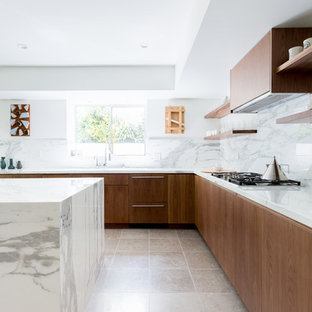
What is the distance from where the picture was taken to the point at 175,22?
2678mm

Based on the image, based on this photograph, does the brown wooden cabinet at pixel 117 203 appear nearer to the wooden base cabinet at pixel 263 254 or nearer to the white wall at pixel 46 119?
the white wall at pixel 46 119

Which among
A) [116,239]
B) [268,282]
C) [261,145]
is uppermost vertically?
[261,145]

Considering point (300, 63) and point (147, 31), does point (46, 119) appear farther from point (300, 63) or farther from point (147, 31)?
point (300, 63)

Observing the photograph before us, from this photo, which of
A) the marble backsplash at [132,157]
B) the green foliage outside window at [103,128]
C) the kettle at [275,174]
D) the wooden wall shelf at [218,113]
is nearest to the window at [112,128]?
the green foliage outside window at [103,128]

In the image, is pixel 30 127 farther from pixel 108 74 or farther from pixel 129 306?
pixel 129 306

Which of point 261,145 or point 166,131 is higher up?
point 166,131

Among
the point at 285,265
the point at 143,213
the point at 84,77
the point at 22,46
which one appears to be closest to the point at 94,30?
the point at 22,46

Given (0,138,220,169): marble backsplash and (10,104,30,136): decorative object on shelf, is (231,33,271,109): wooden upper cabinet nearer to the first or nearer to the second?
(0,138,220,169): marble backsplash

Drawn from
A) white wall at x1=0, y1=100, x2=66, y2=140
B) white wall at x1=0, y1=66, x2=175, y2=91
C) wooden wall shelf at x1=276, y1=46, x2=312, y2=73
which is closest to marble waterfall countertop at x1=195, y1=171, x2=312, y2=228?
wooden wall shelf at x1=276, y1=46, x2=312, y2=73

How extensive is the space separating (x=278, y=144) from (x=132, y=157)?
106 inches

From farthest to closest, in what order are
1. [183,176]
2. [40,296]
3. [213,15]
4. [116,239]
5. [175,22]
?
1. [183,176]
2. [116,239]
3. [175,22]
4. [213,15]
5. [40,296]

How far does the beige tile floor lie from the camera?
1914 mm

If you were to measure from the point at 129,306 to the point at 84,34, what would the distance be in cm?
277

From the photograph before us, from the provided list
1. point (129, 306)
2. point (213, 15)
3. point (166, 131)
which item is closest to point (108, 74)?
point (166, 131)
